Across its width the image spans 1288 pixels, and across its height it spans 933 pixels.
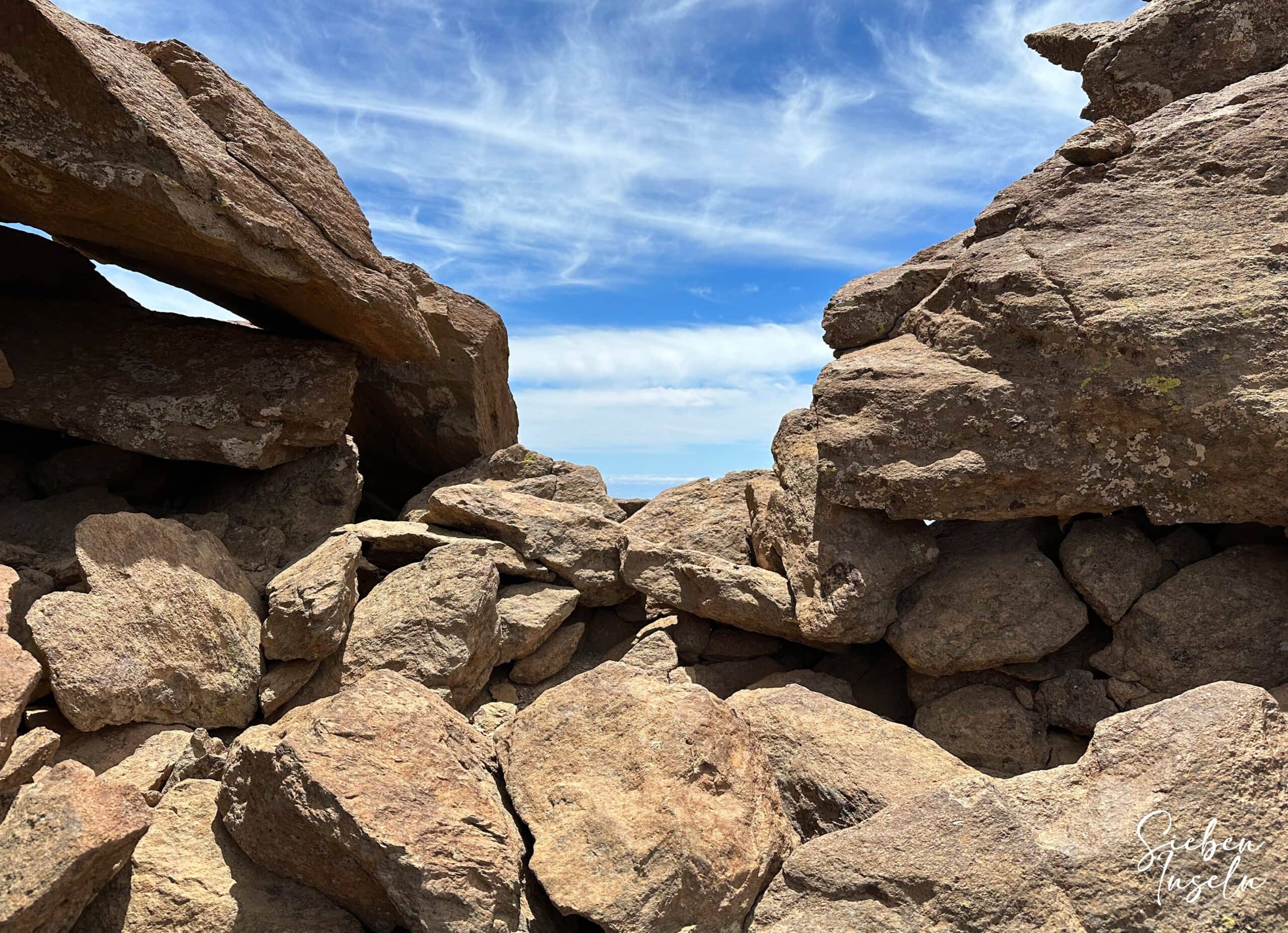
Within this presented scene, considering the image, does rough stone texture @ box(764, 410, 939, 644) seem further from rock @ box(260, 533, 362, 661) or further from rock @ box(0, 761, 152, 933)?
rock @ box(0, 761, 152, 933)

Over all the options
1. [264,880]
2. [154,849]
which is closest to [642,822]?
[264,880]

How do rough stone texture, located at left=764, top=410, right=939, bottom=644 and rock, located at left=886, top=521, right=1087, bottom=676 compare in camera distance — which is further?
rough stone texture, located at left=764, top=410, right=939, bottom=644

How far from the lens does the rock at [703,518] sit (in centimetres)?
793

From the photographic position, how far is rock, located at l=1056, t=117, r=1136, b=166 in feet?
21.6

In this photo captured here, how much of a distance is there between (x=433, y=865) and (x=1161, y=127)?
6.68 metres

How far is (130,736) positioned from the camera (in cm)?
532

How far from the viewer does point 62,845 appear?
381cm

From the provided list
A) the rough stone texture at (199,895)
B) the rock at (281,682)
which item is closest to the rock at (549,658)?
the rock at (281,682)

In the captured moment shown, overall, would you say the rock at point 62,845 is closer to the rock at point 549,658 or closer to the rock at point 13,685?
the rock at point 13,685

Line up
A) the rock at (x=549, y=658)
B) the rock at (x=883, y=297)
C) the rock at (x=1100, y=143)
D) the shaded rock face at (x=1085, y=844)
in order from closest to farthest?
the shaded rock face at (x=1085, y=844) → the rock at (x=1100, y=143) → the rock at (x=549, y=658) → the rock at (x=883, y=297)

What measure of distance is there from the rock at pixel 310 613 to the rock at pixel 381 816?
1.15 m

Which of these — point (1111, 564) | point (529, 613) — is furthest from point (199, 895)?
point (1111, 564)
